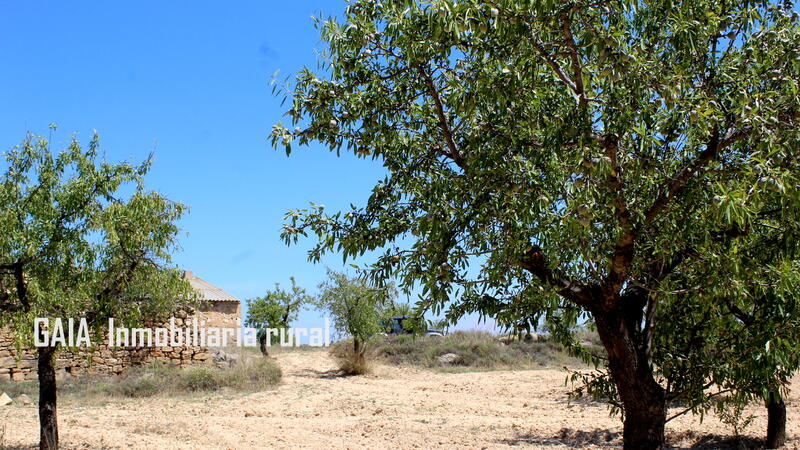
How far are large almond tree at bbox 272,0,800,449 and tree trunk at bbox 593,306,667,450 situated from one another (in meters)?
0.02

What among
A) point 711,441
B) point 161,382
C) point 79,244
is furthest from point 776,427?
point 161,382

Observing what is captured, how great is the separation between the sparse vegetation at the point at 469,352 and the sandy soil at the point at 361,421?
7.05 meters

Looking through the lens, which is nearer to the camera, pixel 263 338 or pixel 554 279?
pixel 554 279

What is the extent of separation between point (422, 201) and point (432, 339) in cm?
2711

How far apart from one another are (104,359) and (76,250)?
12.3 m

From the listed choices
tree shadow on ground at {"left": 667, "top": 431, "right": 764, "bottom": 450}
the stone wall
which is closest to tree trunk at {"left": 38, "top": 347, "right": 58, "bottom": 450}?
the stone wall

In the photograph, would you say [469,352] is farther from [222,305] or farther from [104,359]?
[104,359]

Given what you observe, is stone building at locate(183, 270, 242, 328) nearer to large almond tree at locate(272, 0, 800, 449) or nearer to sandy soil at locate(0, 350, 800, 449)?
sandy soil at locate(0, 350, 800, 449)

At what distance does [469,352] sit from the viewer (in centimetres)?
2831

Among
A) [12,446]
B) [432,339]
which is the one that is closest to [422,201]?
[12,446]

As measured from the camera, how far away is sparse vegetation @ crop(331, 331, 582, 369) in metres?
26.5

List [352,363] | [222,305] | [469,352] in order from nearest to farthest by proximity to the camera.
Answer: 1. [352,363]
2. [469,352]
3. [222,305]

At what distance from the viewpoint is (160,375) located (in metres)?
18.8

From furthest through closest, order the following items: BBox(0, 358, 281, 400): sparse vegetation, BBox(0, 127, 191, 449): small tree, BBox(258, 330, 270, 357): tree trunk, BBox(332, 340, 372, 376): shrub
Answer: BBox(258, 330, 270, 357): tree trunk → BBox(332, 340, 372, 376): shrub → BBox(0, 358, 281, 400): sparse vegetation → BBox(0, 127, 191, 449): small tree
